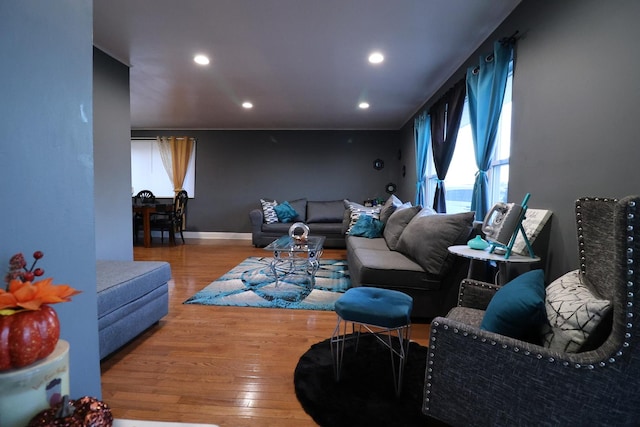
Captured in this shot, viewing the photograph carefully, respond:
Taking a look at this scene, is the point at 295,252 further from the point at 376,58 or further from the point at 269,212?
the point at 269,212

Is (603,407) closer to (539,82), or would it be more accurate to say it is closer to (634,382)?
(634,382)

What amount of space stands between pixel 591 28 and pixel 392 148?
5.02 metres

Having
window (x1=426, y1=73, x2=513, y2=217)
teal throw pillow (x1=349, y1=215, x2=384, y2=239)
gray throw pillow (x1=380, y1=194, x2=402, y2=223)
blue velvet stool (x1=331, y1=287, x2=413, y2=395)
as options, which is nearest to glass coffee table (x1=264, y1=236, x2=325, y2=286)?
teal throw pillow (x1=349, y1=215, x2=384, y2=239)

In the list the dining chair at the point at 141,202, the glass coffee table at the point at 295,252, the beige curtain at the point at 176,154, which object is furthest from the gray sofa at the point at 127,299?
the beige curtain at the point at 176,154

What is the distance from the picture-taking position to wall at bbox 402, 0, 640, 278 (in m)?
1.43

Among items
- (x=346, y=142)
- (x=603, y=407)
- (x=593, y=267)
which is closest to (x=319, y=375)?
(x=603, y=407)

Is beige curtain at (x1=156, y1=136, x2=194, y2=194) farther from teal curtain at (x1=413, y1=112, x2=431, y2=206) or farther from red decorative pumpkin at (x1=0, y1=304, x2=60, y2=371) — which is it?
red decorative pumpkin at (x1=0, y1=304, x2=60, y2=371)

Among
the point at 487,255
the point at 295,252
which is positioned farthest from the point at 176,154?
the point at 487,255

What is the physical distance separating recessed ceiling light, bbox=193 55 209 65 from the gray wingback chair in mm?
3310

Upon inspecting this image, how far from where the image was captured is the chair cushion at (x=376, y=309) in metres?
1.54

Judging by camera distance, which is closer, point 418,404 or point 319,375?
point 418,404

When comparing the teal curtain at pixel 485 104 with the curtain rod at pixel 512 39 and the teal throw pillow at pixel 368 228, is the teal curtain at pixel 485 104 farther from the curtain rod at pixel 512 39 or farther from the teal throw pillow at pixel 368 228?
the teal throw pillow at pixel 368 228

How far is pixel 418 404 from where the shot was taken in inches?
58.2

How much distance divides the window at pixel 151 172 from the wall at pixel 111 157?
3.41 meters
